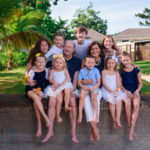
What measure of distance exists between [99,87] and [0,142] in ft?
5.97

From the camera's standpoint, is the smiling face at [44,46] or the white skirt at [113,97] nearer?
the white skirt at [113,97]

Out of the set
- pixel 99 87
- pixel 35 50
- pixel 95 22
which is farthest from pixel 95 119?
pixel 95 22

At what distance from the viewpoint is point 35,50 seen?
445 centimetres

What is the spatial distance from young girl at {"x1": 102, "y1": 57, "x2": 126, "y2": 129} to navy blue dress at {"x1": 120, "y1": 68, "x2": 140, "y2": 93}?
0.14 metres

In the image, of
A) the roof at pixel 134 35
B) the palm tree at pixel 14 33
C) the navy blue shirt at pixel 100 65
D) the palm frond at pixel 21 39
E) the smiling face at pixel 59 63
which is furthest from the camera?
the roof at pixel 134 35

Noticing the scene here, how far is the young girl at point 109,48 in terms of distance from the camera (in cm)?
441

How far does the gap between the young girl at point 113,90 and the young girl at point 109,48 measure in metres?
0.51

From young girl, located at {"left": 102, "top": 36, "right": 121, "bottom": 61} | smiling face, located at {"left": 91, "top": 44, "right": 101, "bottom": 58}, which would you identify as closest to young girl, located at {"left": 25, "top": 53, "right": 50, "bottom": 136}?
smiling face, located at {"left": 91, "top": 44, "right": 101, "bottom": 58}

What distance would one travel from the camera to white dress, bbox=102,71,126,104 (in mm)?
3697

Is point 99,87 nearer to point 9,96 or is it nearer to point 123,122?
point 123,122

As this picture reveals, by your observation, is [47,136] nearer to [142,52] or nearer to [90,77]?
[90,77]

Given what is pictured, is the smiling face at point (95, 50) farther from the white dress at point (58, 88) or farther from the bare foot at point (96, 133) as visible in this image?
the bare foot at point (96, 133)

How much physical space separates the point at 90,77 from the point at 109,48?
3.11 ft

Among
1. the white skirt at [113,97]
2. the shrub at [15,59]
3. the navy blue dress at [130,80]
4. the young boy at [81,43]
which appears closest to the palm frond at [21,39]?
the young boy at [81,43]
